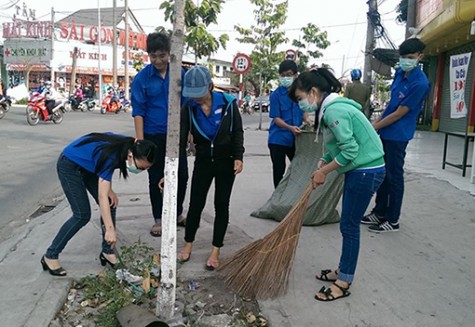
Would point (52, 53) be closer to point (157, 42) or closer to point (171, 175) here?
point (157, 42)

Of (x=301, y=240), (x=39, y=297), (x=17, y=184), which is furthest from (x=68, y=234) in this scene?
(x=17, y=184)

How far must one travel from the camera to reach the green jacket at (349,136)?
2.87 meters

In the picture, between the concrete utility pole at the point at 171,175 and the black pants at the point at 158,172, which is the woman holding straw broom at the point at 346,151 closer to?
the concrete utility pole at the point at 171,175

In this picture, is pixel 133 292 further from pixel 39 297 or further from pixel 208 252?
pixel 208 252

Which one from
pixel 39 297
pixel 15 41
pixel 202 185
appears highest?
pixel 15 41

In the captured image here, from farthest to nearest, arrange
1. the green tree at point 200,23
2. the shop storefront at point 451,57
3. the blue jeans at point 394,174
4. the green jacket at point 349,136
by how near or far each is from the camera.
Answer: the green tree at point 200,23 < the shop storefront at point 451,57 < the blue jeans at point 394,174 < the green jacket at point 349,136

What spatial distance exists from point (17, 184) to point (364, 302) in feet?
17.5

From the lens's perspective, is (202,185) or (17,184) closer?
(202,185)

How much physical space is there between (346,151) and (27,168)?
20.8 feet

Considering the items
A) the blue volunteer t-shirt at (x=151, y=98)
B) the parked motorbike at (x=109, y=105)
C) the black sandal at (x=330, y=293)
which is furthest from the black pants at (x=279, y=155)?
the parked motorbike at (x=109, y=105)

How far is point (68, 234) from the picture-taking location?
3357 mm

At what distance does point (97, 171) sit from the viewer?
9.98 feet

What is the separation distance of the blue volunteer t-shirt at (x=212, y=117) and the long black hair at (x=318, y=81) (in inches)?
23.9

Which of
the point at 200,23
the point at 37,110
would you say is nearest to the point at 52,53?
the point at 37,110
